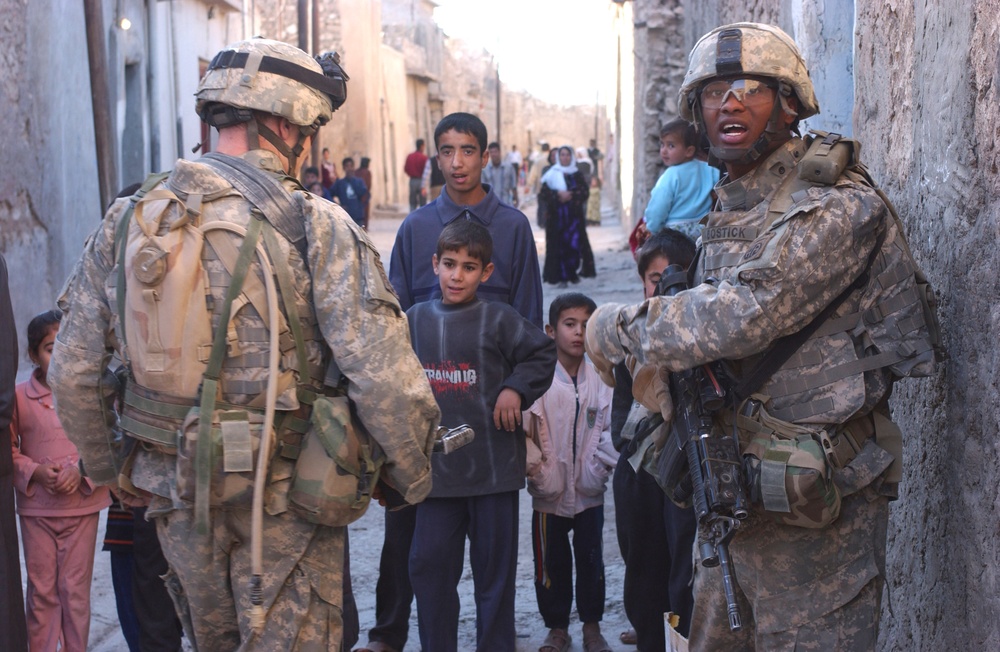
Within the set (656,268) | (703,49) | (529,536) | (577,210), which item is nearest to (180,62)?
(577,210)

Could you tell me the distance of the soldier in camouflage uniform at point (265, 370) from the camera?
263cm

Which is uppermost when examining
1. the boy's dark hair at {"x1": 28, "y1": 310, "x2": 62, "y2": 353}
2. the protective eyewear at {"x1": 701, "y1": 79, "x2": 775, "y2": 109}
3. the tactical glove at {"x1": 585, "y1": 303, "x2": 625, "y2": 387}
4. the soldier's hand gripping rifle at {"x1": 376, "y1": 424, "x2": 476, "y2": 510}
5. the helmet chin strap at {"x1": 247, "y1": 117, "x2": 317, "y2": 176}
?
the protective eyewear at {"x1": 701, "y1": 79, "x2": 775, "y2": 109}

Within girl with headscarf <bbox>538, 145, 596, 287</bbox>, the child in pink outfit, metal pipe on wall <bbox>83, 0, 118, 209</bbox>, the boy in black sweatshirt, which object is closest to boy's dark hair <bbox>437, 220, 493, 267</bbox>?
the boy in black sweatshirt

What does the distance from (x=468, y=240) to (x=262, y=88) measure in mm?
1116

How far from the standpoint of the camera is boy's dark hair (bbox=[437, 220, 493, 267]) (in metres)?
3.72

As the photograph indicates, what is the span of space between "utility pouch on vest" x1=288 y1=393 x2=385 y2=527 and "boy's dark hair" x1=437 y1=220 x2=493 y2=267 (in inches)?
45.0

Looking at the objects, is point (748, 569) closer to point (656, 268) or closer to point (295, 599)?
point (295, 599)

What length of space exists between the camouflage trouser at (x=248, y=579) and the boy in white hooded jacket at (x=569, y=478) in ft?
4.80

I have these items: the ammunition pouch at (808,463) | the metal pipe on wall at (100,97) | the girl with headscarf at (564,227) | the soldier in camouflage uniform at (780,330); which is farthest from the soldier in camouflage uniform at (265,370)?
the girl with headscarf at (564,227)

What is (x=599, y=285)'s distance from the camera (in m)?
13.2

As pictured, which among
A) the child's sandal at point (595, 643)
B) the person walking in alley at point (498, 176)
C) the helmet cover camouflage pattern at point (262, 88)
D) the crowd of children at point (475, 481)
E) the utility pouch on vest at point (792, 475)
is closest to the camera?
the utility pouch on vest at point (792, 475)

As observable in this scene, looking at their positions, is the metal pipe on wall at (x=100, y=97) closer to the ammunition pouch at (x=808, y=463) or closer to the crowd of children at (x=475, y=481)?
the crowd of children at (x=475, y=481)

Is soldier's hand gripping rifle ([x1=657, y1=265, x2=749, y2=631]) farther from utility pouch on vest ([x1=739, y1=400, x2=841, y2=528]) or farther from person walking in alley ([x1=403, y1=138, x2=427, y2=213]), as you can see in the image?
person walking in alley ([x1=403, y1=138, x2=427, y2=213])

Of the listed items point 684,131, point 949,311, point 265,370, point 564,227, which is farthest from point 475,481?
point 564,227
